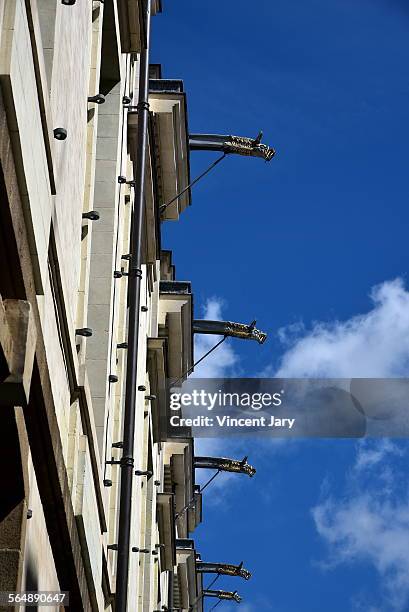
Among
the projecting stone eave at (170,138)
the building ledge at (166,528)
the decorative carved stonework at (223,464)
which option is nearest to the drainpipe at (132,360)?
the projecting stone eave at (170,138)

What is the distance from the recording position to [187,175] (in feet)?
118

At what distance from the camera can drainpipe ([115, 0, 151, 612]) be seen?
2075cm

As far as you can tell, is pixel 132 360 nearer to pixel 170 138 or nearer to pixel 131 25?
pixel 131 25

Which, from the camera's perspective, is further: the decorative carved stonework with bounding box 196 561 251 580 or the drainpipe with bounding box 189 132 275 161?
the decorative carved stonework with bounding box 196 561 251 580

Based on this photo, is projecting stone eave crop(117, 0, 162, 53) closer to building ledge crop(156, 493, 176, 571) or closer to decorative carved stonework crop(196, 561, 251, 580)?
building ledge crop(156, 493, 176, 571)

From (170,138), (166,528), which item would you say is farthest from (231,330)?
(170,138)

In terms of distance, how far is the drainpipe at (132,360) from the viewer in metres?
20.8

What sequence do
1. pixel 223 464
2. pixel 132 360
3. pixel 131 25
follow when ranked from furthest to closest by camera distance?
pixel 223 464, pixel 131 25, pixel 132 360

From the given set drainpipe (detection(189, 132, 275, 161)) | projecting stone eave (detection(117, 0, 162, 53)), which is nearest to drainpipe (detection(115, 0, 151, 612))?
projecting stone eave (detection(117, 0, 162, 53))

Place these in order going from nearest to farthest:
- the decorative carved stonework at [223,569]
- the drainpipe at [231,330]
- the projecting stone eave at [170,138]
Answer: the projecting stone eave at [170,138] → the drainpipe at [231,330] → the decorative carved stonework at [223,569]

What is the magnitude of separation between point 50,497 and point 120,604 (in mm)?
5276

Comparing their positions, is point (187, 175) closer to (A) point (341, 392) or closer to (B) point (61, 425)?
(A) point (341, 392)

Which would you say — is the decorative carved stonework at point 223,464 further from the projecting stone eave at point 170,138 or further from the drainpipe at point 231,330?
the projecting stone eave at point 170,138

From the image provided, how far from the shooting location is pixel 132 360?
22.6 metres
